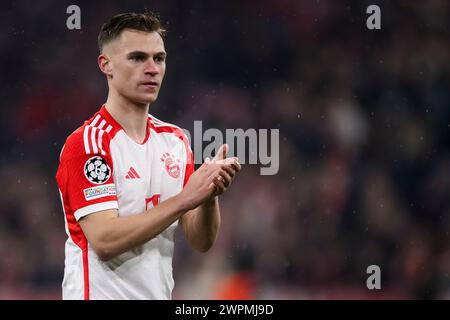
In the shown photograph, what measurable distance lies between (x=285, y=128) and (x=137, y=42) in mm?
3685

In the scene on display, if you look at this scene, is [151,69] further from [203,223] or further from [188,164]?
[203,223]

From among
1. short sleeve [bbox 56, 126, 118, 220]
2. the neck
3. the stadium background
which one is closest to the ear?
the neck

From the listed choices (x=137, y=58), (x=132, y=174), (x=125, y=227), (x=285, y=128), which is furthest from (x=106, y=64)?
(x=285, y=128)

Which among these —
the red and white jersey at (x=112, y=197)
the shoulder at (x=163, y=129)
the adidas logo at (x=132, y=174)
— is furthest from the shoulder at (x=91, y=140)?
the shoulder at (x=163, y=129)

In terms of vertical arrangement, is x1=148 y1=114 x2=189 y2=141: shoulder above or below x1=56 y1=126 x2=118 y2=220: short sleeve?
above

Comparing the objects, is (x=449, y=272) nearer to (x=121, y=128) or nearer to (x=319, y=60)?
(x=319, y=60)

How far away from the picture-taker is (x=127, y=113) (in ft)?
10.3

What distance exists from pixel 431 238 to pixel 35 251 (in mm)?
3289

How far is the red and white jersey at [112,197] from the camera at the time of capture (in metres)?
2.96

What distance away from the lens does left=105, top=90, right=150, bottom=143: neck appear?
3.13m

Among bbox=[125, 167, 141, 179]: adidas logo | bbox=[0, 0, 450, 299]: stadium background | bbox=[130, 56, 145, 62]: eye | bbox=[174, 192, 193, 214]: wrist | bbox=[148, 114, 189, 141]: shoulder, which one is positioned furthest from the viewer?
bbox=[0, 0, 450, 299]: stadium background

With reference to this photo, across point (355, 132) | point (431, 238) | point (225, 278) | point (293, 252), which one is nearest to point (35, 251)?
point (225, 278)

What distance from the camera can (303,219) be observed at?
6.50m

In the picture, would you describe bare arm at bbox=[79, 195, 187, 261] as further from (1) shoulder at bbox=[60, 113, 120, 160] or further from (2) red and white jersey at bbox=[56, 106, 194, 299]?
(1) shoulder at bbox=[60, 113, 120, 160]
